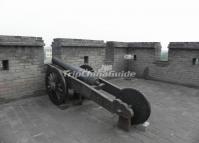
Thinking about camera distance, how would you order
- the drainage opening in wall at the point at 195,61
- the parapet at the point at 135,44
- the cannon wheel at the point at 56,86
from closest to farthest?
1. the cannon wheel at the point at 56,86
2. the drainage opening in wall at the point at 195,61
3. the parapet at the point at 135,44

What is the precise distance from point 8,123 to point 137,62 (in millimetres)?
5777

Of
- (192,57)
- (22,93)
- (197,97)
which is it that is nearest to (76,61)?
(22,93)

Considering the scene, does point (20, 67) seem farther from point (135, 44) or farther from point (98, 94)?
point (135, 44)

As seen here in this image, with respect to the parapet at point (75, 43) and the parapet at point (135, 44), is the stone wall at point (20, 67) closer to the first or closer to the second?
the parapet at point (75, 43)

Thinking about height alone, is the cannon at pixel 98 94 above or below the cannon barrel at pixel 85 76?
below

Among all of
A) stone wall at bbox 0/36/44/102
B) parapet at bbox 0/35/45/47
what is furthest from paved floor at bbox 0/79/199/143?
parapet at bbox 0/35/45/47

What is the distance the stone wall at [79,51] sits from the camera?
456cm

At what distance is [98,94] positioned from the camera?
2.68m

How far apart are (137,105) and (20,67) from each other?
9.93 feet

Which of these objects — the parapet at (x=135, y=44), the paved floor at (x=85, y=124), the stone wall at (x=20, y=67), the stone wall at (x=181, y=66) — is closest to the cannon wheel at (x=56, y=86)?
the paved floor at (x=85, y=124)

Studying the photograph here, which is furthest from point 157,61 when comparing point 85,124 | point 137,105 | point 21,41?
point 21,41

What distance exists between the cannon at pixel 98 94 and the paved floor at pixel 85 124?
23 cm

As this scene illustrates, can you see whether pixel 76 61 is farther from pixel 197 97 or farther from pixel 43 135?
pixel 197 97

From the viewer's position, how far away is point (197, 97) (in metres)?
4.49
